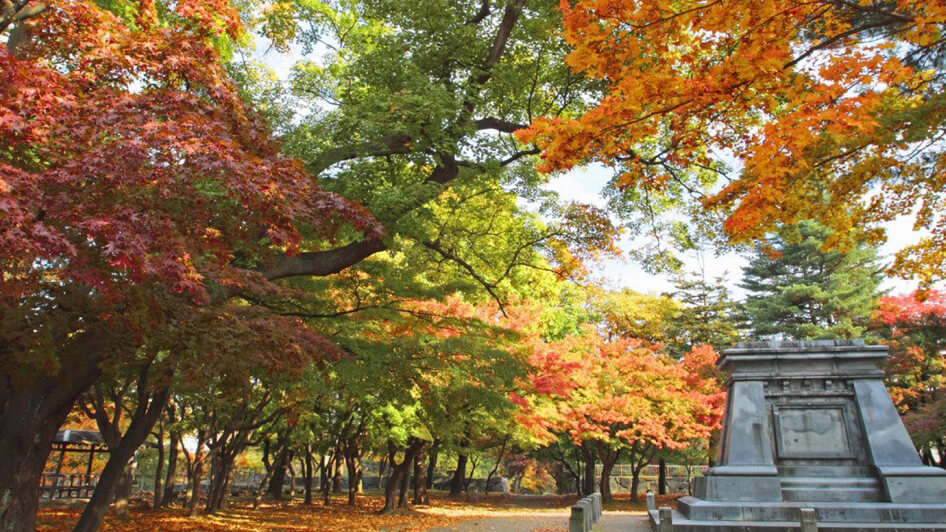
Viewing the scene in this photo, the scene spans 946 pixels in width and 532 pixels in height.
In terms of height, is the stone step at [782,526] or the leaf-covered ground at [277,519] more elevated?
the stone step at [782,526]

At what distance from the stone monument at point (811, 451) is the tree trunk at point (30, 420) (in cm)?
908

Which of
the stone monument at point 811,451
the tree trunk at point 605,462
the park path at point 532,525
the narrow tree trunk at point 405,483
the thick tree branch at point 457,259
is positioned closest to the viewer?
→ the stone monument at point 811,451

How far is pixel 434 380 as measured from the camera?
12.8 m

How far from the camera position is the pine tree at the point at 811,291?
29422 millimetres

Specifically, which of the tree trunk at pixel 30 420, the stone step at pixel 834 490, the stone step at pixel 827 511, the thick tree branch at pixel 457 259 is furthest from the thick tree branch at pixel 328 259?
the stone step at pixel 834 490

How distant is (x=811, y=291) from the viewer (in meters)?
30.8

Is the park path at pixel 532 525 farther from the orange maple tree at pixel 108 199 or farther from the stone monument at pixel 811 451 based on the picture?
the orange maple tree at pixel 108 199

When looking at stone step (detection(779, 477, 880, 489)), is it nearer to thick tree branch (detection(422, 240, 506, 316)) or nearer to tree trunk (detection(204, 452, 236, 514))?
thick tree branch (detection(422, 240, 506, 316))

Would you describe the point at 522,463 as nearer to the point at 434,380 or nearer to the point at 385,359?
the point at 434,380

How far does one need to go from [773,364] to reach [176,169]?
37.8 feet

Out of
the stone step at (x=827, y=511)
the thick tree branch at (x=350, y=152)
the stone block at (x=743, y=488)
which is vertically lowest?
the stone step at (x=827, y=511)

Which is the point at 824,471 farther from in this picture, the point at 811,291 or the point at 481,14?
the point at 811,291

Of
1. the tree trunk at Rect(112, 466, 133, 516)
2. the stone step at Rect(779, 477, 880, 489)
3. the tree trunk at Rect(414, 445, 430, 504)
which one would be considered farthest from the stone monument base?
the tree trunk at Rect(414, 445, 430, 504)

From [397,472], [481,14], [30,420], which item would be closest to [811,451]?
[481,14]
